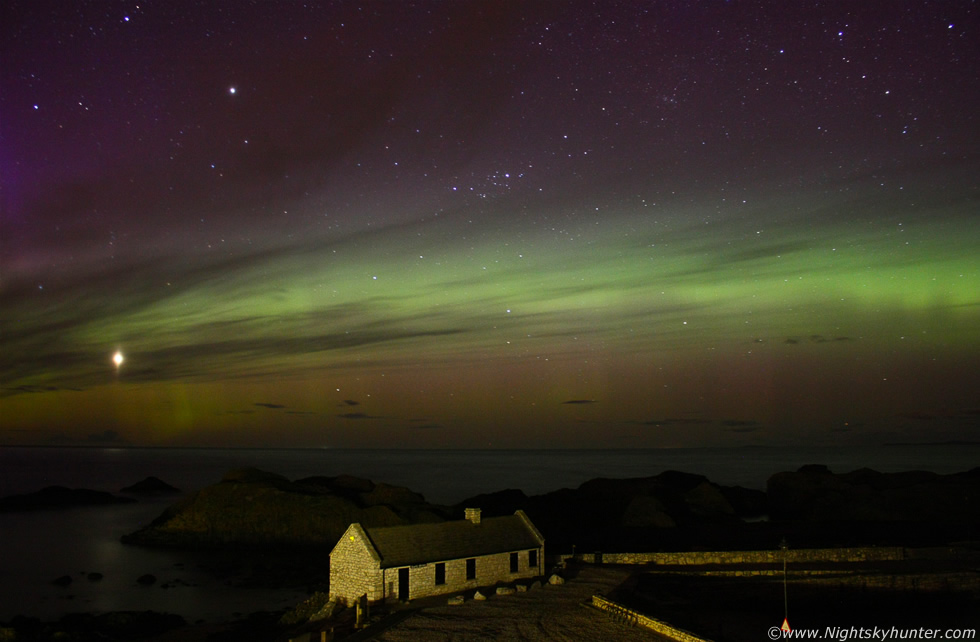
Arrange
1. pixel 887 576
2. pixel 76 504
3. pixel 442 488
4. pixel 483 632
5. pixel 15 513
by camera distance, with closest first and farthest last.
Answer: pixel 483 632, pixel 887 576, pixel 15 513, pixel 76 504, pixel 442 488

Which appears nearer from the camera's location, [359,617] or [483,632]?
[483,632]

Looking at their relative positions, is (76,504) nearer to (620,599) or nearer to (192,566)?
(192,566)

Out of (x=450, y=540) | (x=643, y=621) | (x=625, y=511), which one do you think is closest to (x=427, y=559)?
(x=450, y=540)

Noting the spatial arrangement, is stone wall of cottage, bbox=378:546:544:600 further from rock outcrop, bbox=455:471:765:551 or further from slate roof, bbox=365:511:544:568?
rock outcrop, bbox=455:471:765:551

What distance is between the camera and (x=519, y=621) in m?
25.5

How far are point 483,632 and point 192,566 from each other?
37.7 m

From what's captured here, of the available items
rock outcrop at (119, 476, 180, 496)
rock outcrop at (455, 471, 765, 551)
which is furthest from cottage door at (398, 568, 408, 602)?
rock outcrop at (119, 476, 180, 496)

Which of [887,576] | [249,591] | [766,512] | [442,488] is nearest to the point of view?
[887,576]

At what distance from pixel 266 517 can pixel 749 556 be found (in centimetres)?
4103

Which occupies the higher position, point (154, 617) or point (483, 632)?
point (483, 632)

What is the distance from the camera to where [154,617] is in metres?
36.9

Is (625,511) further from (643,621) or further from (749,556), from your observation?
(643,621)

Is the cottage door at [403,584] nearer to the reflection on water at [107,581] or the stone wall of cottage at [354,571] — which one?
the stone wall of cottage at [354,571]

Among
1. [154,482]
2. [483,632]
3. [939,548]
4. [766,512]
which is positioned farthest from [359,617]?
[154,482]
